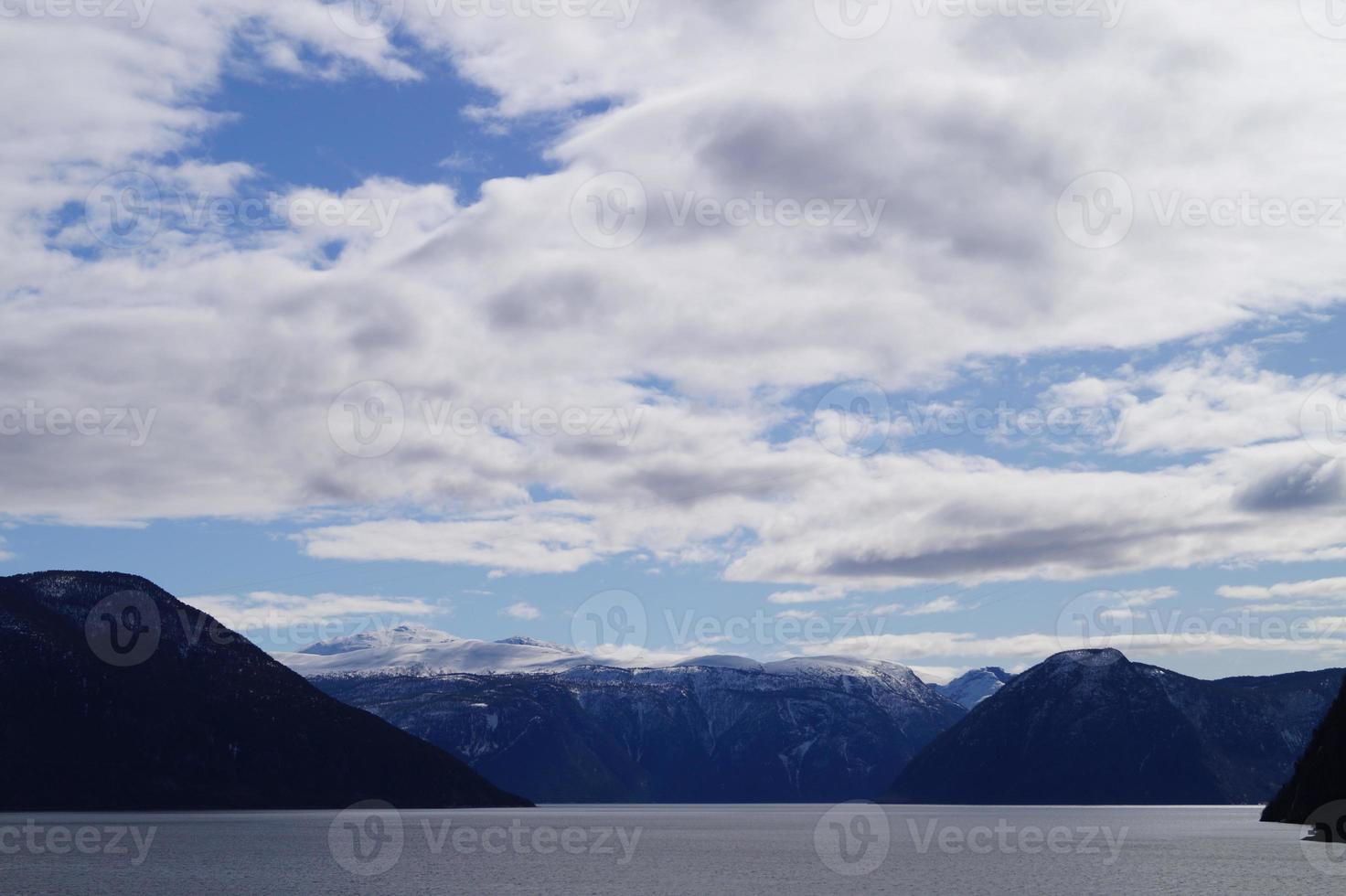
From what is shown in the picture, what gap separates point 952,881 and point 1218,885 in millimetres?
36101

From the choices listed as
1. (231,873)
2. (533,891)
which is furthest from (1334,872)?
(231,873)

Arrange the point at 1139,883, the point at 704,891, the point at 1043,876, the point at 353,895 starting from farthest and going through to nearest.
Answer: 1. the point at 1043,876
2. the point at 1139,883
3. the point at 704,891
4. the point at 353,895

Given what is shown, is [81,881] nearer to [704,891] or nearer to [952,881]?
[704,891]

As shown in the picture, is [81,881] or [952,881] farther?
[952,881]

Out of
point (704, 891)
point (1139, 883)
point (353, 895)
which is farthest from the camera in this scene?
point (1139, 883)

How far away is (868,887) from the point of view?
17662cm

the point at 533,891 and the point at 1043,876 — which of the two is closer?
the point at 533,891

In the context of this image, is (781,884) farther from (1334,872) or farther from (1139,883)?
(1334,872)

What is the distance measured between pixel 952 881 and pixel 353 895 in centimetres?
8611

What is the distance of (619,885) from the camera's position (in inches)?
7121

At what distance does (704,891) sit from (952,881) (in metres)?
42.0

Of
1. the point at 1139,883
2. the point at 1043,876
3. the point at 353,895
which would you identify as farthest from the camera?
the point at 1043,876

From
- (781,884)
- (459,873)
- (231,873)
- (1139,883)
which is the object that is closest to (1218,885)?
(1139,883)

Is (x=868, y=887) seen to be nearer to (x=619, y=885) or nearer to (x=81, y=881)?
(x=619, y=885)
